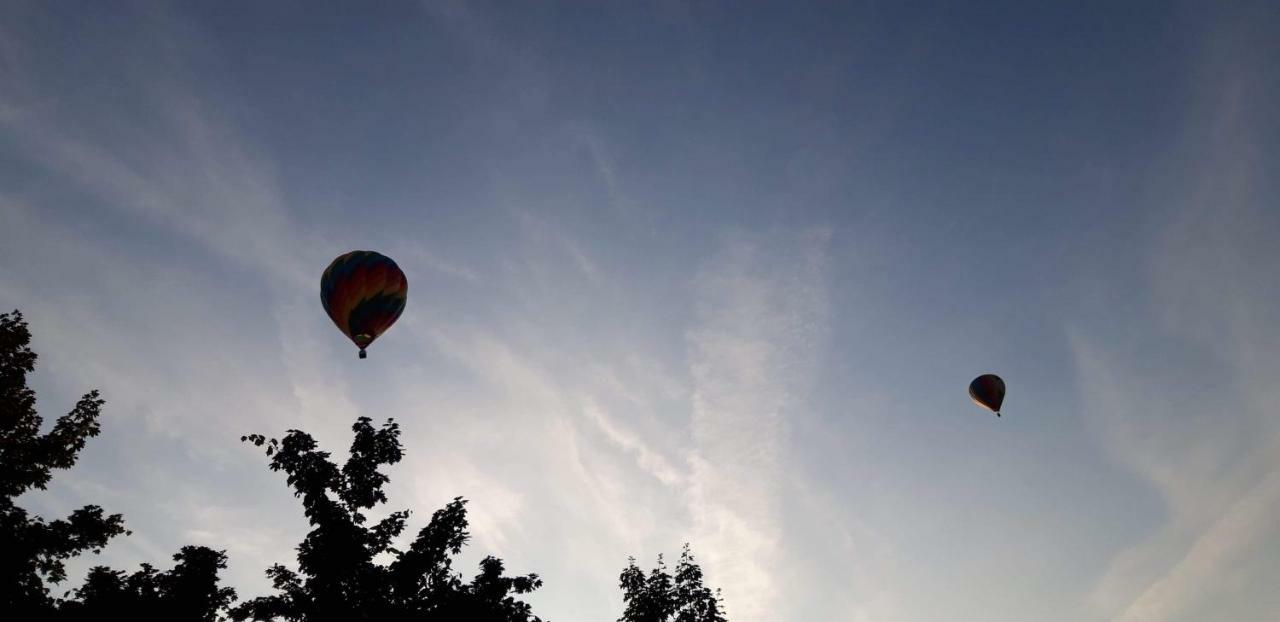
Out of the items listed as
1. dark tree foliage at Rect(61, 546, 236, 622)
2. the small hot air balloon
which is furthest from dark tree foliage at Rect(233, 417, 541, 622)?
the small hot air balloon

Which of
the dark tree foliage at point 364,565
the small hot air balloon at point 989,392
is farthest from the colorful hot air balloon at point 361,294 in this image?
the small hot air balloon at point 989,392

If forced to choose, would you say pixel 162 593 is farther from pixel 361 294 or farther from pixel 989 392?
pixel 989 392

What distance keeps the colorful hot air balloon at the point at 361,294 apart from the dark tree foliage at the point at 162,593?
8.59m

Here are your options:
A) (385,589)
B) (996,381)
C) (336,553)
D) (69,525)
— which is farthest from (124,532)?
(996,381)

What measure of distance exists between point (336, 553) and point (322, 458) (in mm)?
A: 2702

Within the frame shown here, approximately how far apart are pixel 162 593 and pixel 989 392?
155 ft

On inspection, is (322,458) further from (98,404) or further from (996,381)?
(996,381)

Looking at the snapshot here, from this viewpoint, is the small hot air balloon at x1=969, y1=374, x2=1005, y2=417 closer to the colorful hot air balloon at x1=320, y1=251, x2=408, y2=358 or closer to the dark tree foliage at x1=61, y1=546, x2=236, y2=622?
the colorful hot air balloon at x1=320, y1=251, x2=408, y2=358

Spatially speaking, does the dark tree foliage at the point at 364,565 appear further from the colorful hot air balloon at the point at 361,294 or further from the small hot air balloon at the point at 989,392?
the small hot air balloon at the point at 989,392

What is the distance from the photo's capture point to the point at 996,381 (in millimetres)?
48656

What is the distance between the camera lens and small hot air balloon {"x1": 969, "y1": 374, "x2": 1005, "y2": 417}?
4797 cm

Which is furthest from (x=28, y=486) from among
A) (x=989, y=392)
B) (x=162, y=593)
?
(x=989, y=392)

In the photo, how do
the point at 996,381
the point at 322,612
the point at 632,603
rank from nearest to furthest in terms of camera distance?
the point at 322,612 < the point at 632,603 < the point at 996,381

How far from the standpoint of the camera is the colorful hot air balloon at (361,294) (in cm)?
2662
